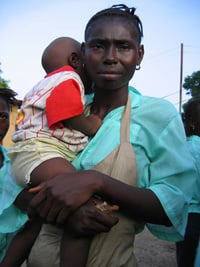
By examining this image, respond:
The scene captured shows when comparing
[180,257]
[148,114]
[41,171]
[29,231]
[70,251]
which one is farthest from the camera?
[180,257]

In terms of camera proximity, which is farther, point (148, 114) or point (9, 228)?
point (9, 228)

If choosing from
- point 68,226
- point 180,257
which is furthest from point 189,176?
point 180,257

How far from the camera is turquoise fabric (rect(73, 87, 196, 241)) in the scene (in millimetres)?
1418

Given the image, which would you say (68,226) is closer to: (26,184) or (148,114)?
(26,184)

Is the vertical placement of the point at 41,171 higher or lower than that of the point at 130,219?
higher

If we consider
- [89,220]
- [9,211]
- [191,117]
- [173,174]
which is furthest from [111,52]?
[191,117]

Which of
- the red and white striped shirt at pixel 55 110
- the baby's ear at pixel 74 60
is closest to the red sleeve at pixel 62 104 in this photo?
the red and white striped shirt at pixel 55 110

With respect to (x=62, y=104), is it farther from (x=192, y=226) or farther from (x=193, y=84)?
(x=193, y=84)

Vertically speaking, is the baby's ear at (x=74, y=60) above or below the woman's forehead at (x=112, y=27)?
below

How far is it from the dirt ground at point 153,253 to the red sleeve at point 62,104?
9.72ft

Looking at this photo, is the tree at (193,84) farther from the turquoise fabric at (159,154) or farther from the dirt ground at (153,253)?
the turquoise fabric at (159,154)

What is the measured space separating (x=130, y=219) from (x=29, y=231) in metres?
0.61

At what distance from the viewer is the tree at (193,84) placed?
24922 millimetres

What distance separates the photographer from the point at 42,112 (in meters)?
1.62
